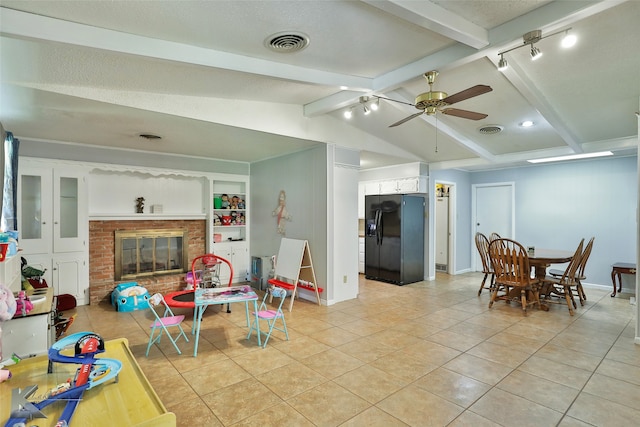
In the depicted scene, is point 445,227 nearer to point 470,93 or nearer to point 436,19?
point 470,93

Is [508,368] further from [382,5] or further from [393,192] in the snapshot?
[393,192]

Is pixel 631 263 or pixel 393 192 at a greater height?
pixel 393 192

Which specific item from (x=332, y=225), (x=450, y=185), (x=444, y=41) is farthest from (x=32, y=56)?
(x=450, y=185)

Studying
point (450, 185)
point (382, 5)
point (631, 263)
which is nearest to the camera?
point (382, 5)

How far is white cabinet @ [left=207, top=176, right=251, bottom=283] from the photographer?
6.34 metres

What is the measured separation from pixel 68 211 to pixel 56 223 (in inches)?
9.4

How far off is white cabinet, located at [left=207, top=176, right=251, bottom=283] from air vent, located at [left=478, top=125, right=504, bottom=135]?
14.6 feet

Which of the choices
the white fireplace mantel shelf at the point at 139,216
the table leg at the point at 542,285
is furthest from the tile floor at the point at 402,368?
the white fireplace mantel shelf at the point at 139,216

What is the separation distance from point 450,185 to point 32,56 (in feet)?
23.9

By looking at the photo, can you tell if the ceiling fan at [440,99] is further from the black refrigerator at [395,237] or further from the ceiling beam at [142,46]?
the black refrigerator at [395,237]

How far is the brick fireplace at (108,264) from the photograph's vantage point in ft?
16.8

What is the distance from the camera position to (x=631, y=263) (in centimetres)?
568

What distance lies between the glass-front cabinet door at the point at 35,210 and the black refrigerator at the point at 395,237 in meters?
5.50

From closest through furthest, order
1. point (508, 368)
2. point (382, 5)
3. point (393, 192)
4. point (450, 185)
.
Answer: point (382, 5)
point (508, 368)
point (393, 192)
point (450, 185)
